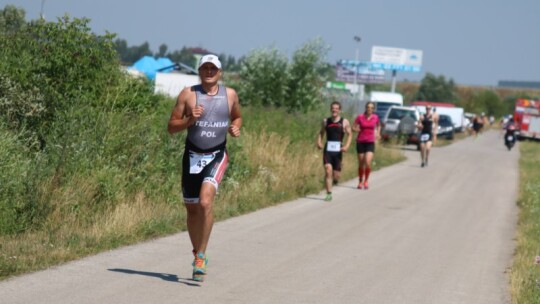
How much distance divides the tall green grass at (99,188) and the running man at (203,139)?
144 centimetres

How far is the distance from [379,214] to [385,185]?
6.05m

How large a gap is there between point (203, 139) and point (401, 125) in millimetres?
32856

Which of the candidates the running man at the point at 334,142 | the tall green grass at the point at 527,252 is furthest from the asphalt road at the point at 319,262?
the running man at the point at 334,142

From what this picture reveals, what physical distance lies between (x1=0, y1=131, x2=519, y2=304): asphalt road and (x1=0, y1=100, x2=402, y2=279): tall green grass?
0.37 meters

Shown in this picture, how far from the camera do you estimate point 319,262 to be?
33.4 ft

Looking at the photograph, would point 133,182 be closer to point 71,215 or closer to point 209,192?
point 71,215

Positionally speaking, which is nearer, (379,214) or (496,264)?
(496,264)

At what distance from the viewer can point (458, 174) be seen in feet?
87.5

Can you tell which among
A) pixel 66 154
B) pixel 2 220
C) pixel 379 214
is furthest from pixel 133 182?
pixel 379 214

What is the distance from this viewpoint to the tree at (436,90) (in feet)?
474

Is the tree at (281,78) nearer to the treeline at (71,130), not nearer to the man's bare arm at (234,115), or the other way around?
the treeline at (71,130)

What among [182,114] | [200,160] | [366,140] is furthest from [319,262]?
[366,140]

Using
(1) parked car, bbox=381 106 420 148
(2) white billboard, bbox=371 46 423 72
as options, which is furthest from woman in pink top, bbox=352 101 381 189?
(2) white billboard, bbox=371 46 423 72

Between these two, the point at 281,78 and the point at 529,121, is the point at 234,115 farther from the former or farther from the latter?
the point at 529,121
